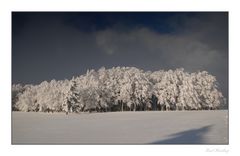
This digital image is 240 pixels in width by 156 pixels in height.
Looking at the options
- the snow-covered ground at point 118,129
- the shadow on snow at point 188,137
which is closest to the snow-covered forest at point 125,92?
the snow-covered ground at point 118,129

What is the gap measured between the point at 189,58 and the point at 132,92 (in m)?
2.65

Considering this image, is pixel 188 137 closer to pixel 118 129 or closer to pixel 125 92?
pixel 118 129

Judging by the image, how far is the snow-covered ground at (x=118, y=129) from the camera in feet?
31.4

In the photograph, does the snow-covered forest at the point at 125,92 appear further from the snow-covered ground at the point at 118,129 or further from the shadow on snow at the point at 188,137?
the shadow on snow at the point at 188,137

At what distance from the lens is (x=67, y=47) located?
10.6 meters

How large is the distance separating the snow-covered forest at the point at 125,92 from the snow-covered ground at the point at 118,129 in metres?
0.38

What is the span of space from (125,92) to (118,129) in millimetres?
2203

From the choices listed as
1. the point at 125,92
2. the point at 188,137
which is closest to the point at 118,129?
the point at 188,137

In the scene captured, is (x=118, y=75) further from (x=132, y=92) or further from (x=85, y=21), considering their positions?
(x=85, y=21)

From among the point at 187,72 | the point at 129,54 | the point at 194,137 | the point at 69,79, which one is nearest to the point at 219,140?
the point at 194,137

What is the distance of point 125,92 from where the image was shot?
12.2 m

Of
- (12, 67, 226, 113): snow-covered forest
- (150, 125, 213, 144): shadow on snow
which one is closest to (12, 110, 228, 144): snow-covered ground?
(150, 125, 213, 144): shadow on snow

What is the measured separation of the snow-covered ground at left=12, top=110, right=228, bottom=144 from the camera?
959 centimetres
